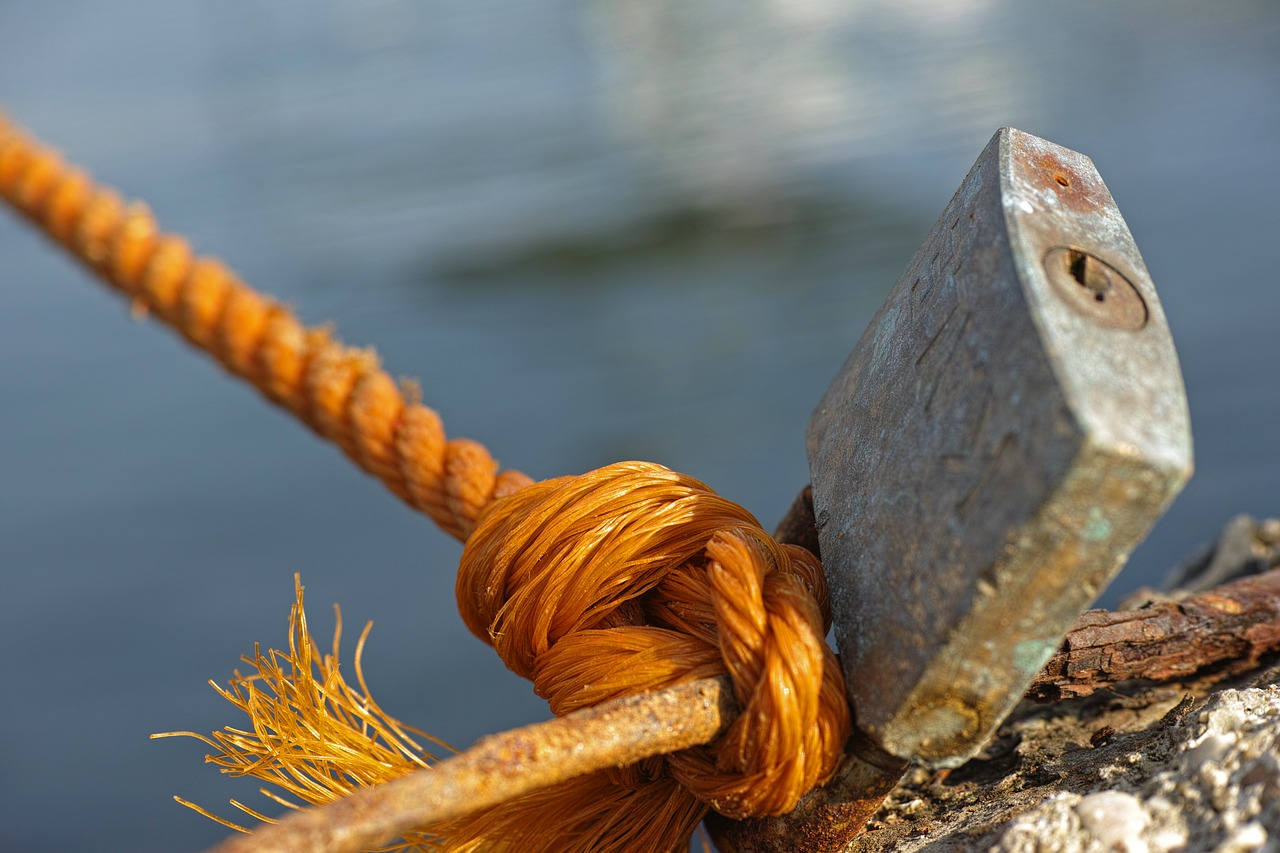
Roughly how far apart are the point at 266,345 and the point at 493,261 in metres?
3.29

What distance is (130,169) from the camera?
609 centimetres

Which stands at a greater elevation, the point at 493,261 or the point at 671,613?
the point at 493,261

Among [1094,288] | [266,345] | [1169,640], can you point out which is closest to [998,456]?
[1094,288]

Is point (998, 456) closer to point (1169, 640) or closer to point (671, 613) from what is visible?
point (671, 613)

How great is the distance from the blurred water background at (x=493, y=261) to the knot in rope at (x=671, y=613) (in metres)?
1.94

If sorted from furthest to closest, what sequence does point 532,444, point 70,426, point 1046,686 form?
point 70,426
point 532,444
point 1046,686

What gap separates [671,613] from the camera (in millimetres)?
964

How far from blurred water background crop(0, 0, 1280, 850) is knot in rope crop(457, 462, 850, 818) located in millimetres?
1937

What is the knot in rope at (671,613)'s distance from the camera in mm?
819

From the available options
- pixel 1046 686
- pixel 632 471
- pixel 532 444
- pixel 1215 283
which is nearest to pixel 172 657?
pixel 532 444

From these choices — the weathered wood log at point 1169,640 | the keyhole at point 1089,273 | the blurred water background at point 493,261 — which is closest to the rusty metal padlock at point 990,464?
the keyhole at point 1089,273

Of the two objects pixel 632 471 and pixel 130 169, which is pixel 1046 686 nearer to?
pixel 632 471

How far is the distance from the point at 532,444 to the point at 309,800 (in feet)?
9.22

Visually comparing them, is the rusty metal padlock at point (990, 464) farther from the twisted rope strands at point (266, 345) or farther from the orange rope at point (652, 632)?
the twisted rope strands at point (266, 345)
